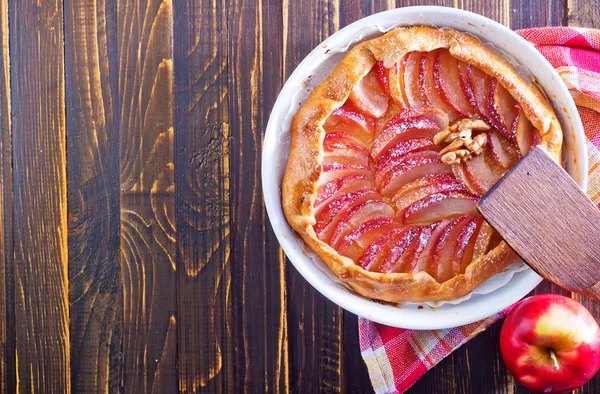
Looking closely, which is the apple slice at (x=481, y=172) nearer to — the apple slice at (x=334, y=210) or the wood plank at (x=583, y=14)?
the apple slice at (x=334, y=210)

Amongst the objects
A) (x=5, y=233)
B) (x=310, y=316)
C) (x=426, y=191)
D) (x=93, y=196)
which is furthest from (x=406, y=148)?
(x=5, y=233)

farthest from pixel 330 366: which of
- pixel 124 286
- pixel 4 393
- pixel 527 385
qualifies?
pixel 4 393

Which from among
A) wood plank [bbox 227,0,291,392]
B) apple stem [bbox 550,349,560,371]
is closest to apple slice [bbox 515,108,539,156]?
apple stem [bbox 550,349,560,371]

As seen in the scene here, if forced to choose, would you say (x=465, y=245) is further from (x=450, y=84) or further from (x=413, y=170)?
(x=450, y=84)

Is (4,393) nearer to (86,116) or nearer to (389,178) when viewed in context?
(86,116)

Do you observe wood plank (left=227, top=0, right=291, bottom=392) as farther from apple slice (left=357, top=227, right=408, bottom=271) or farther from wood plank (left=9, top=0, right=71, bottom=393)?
wood plank (left=9, top=0, right=71, bottom=393)

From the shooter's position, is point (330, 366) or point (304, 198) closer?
point (304, 198)

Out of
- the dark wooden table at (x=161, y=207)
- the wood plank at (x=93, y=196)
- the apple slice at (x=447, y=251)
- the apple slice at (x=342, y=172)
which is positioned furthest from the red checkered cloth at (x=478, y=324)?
the wood plank at (x=93, y=196)
